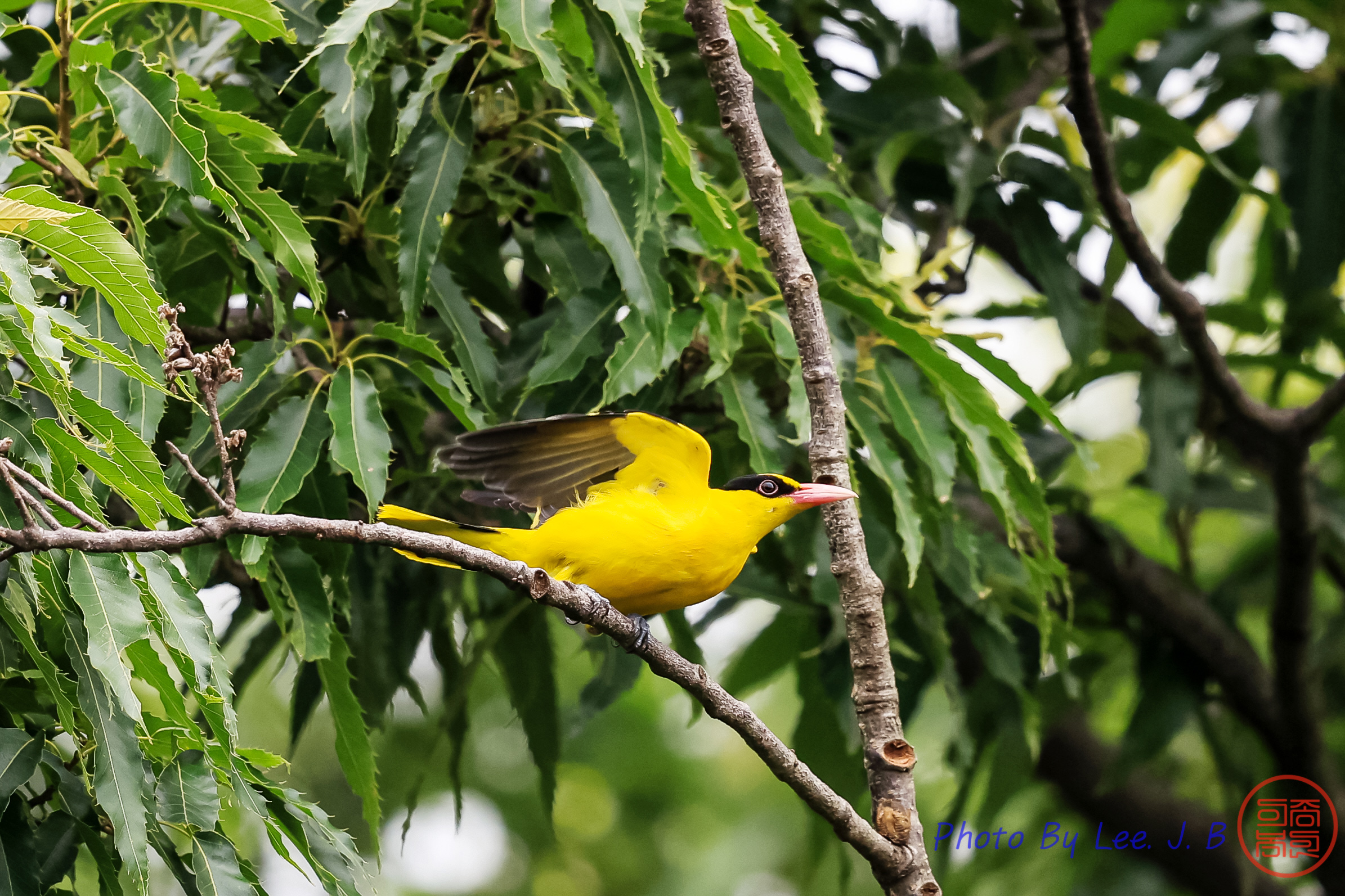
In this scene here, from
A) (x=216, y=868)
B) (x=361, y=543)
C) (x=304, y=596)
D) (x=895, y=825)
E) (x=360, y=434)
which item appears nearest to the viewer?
(x=361, y=543)

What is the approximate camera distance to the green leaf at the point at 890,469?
2.54 meters

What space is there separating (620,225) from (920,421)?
0.82 metres

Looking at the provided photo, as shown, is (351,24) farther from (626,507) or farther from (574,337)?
(626,507)

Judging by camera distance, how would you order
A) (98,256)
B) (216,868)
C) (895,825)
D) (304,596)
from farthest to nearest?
(304,596) < (895,825) < (216,868) < (98,256)

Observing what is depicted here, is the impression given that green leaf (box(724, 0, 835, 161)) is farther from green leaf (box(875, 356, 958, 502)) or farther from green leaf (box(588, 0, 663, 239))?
green leaf (box(875, 356, 958, 502))

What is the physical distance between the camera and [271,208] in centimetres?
218

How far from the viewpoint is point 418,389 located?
3.00 meters

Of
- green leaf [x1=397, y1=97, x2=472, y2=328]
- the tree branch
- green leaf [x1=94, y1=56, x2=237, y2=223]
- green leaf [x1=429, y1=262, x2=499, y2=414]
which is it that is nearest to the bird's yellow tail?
green leaf [x1=429, y1=262, x2=499, y2=414]

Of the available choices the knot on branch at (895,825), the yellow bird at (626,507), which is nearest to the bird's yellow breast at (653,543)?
the yellow bird at (626,507)

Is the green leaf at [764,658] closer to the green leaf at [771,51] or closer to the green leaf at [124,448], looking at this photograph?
the green leaf at [771,51]

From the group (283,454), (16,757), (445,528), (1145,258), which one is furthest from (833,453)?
(1145,258)

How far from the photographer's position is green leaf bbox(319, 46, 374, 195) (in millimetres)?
2346

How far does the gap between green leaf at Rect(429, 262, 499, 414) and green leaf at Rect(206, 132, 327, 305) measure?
424mm

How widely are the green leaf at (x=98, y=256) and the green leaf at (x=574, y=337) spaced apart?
0.92 m
